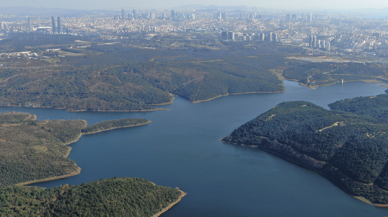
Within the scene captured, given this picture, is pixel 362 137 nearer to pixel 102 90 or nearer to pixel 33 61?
pixel 102 90

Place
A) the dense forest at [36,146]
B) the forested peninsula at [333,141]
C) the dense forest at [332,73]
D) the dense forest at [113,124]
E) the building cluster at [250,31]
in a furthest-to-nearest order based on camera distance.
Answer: the building cluster at [250,31]
the dense forest at [332,73]
the dense forest at [113,124]
the dense forest at [36,146]
the forested peninsula at [333,141]

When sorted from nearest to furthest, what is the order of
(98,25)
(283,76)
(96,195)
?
(96,195) < (283,76) < (98,25)

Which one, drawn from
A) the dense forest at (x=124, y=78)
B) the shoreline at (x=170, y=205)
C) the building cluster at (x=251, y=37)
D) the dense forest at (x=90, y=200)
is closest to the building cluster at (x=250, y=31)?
the building cluster at (x=251, y=37)

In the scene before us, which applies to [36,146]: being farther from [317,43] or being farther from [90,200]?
[317,43]

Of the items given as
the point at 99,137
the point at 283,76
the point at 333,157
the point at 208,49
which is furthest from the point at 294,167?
the point at 208,49

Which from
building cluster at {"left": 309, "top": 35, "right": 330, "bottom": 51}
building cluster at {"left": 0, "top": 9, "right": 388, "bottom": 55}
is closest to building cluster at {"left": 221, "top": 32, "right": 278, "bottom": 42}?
building cluster at {"left": 0, "top": 9, "right": 388, "bottom": 55}

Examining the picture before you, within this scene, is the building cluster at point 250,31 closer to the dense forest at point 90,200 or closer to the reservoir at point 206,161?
the reservoir at point 206,161
